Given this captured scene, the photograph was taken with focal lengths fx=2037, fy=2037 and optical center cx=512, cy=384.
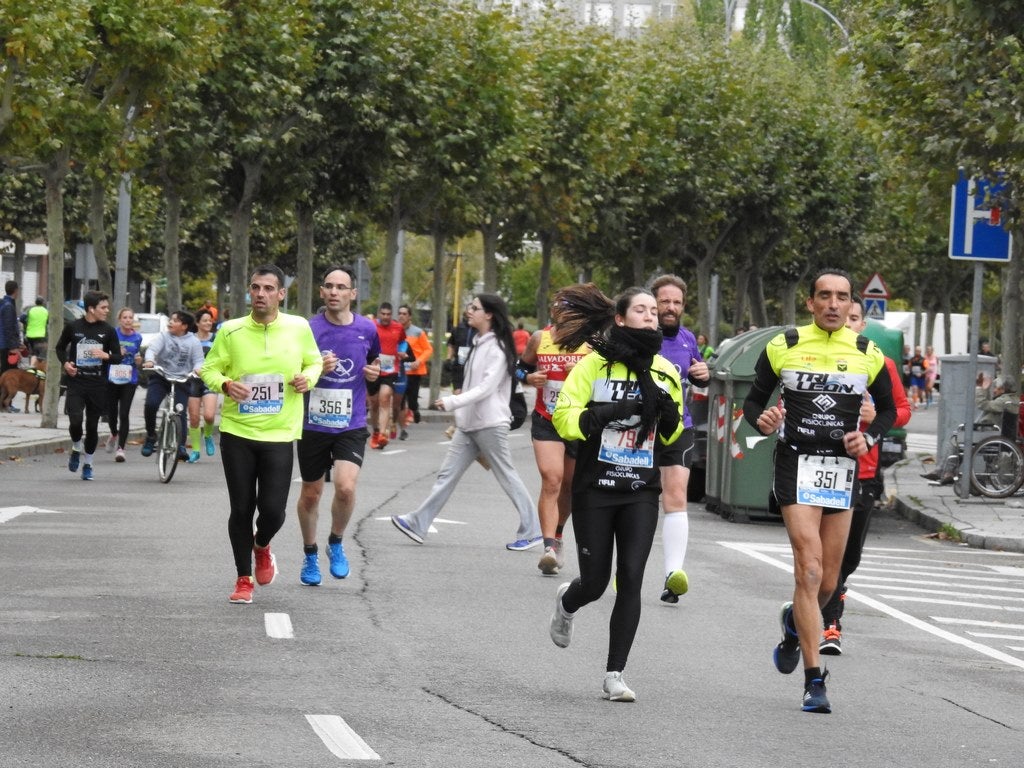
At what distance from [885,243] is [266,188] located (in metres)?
36.5

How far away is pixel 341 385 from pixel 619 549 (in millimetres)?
3463

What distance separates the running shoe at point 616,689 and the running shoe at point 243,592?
10.1 feet

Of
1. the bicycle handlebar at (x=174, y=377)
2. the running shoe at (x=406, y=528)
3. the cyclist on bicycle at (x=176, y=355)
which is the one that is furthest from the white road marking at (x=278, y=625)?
the bicycle handlebar at (x=174, y=377)

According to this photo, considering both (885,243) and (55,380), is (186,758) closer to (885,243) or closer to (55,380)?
(55,380)

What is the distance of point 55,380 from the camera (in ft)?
87.5

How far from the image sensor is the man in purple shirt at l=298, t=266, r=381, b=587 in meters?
11.6

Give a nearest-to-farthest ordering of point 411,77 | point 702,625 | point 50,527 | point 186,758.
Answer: point 186,758 < point 702,625 < point 50,527 < point 411,77

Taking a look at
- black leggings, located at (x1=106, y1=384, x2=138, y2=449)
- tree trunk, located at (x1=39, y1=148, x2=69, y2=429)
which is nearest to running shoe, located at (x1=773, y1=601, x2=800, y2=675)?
black leggings, located at (x1=106, y1=384, x2=138, y2=449)

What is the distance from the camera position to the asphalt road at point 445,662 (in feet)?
24.0

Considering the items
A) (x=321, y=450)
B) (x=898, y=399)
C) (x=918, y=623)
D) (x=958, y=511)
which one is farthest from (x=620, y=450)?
(x=958, y=511)

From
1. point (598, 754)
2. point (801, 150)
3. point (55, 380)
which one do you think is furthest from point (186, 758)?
point (801, 150)

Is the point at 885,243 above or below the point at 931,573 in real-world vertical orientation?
above

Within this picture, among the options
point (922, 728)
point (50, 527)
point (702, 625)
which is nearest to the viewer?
point (922, 728)

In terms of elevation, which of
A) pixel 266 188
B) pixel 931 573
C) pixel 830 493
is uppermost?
pixel 266 188
